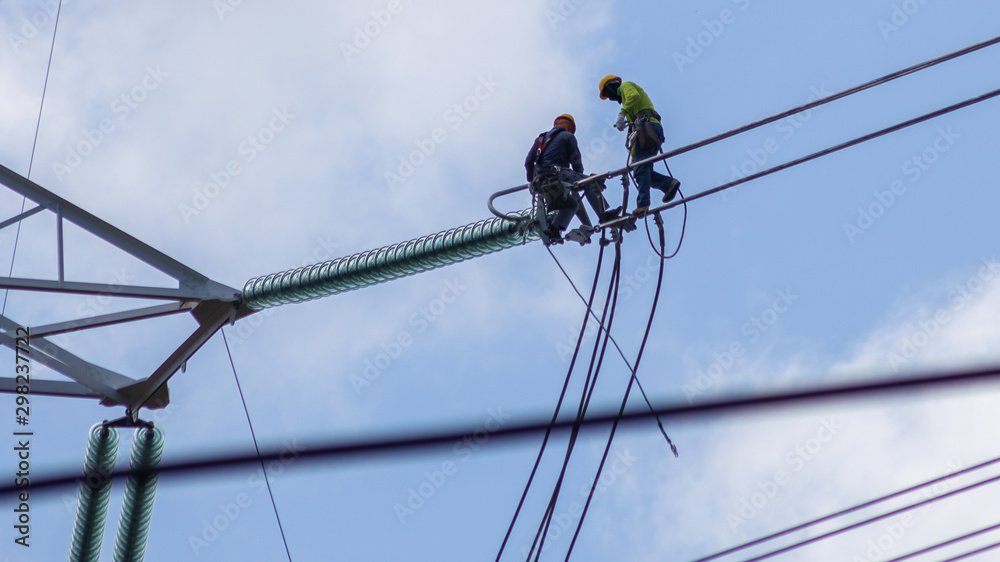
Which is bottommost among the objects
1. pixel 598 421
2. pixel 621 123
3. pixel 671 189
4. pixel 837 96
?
pixel 598 421

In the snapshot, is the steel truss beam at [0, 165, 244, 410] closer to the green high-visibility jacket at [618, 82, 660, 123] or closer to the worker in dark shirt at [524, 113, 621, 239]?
the worker in dark shirt at [524, 113, 621, 239]

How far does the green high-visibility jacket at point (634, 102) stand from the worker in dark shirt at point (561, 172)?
794mm

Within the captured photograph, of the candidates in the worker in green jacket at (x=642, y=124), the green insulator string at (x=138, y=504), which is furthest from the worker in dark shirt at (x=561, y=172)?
the green insulator string at (x=138, y=504)

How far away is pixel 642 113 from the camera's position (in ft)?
36.4

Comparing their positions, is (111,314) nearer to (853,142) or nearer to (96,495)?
(96,495)

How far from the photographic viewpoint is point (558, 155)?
398 inches

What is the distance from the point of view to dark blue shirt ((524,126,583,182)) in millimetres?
10070

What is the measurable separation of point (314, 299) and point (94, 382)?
206 centimetres

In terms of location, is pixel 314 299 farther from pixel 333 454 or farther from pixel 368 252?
pixel 333 454

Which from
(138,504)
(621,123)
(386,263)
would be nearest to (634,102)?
(621,123)

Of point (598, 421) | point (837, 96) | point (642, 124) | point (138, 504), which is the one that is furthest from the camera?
point (642, 124)

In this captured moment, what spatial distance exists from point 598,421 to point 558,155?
6.71 metres

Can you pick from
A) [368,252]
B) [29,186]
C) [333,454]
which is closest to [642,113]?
[368,252]

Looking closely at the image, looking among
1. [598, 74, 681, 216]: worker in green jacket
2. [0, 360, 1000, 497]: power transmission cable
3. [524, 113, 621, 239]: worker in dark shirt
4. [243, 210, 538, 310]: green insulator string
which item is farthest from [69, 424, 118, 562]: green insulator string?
[0, 360, 1000, 497]: power transmission cable
